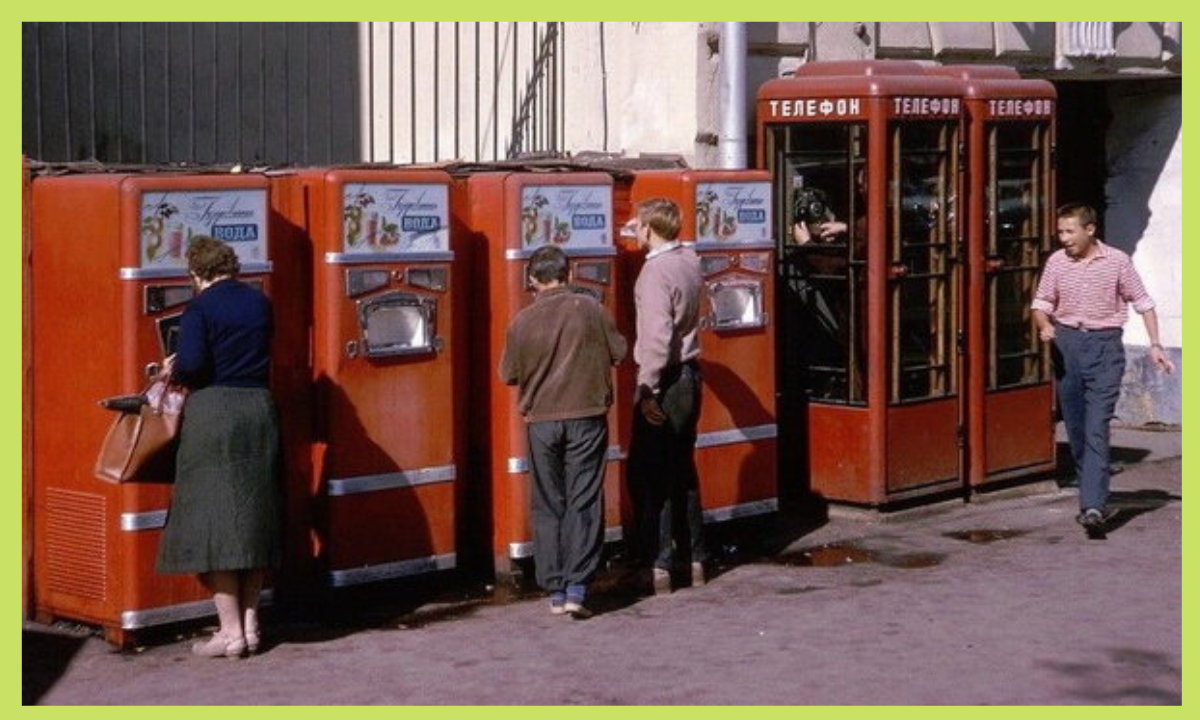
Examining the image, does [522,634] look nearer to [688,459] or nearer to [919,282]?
[688,459]

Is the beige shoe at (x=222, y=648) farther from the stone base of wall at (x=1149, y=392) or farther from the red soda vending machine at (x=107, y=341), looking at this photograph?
the stone base of wall at (x=1149, y=392)

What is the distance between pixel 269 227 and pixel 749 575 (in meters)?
2.90

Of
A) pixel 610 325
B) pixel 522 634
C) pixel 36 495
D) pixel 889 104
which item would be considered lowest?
pixel 522 634

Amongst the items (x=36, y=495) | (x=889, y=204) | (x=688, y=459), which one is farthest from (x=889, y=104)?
(x=36, y=495)

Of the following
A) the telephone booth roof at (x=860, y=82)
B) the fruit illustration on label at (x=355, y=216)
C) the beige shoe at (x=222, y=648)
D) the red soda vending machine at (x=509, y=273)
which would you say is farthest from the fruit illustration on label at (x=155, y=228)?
the telephone booth roof at (x=860, y=82)

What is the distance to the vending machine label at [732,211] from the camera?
33.4 ft

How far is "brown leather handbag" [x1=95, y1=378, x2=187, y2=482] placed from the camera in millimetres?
7996

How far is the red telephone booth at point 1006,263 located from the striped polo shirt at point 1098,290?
84 cm

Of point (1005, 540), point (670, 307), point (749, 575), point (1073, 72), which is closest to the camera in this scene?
point (670, 307)

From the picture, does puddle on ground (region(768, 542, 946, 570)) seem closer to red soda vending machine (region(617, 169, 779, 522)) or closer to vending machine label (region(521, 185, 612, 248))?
red soda vending machine (region(617, 169, 779, 522))

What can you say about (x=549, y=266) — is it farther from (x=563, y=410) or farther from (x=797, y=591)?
(x=797, y=591)

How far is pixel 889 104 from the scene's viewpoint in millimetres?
10914

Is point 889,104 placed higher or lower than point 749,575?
higher

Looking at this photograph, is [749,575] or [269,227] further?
[749,575]
